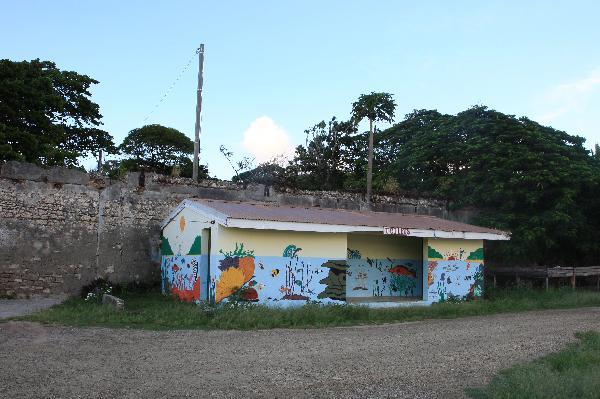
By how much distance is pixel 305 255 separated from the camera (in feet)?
49.1

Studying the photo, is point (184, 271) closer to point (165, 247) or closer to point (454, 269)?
point (165, 247)

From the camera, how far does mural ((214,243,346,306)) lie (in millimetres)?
13773

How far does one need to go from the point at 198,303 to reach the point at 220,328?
8.42ft

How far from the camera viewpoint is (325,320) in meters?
12.5

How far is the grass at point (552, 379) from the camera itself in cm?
615

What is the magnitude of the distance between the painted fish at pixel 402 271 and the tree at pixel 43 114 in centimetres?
1228

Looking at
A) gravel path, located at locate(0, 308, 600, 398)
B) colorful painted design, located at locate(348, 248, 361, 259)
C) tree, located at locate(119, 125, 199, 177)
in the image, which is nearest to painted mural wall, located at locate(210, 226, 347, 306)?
colorful painted design, located at locate(348, 248, 361, 259)

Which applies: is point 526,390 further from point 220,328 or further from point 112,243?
point 112,243

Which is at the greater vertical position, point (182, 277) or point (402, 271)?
point (402, 271)

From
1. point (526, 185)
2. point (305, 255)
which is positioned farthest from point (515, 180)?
point (305, 255)

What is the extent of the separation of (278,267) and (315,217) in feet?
6.93

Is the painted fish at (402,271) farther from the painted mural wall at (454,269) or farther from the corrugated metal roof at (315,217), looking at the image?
the painted mural wall at (454,269)

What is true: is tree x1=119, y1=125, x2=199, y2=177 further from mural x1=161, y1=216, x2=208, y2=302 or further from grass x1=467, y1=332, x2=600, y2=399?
grass x1=467, y1=332, x2=600, y2=399

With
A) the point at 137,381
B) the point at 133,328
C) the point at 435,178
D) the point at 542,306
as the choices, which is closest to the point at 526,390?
the point at 137,381
